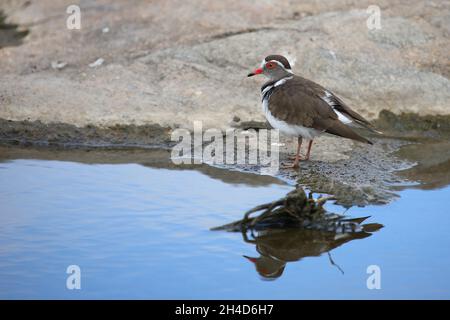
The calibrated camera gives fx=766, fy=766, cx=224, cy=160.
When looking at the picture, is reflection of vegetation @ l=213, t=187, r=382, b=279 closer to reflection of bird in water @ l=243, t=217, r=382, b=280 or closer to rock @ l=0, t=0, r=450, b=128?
reflection of bird in water @ l=243, t=217, r=382, b=280

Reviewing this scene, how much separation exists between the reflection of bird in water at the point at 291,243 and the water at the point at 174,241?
2 centimetres

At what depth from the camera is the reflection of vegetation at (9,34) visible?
11.1 metres

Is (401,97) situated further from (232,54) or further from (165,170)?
(165,170)

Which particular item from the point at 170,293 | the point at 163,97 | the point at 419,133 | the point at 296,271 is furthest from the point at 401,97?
the point at 170,293

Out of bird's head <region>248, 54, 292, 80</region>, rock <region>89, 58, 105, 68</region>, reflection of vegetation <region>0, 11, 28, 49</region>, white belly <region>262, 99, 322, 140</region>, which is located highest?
reflection of vegetation <region>0, 11, 28, 49</region>

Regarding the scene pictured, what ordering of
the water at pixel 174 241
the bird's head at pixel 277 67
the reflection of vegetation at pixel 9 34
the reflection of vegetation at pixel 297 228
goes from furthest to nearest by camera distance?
the reflection of vegetation at pixel 9 34, the bird's head at pixel 277 67, the reflection of vegetation at pixel 297 228, the water at pixel 174 241

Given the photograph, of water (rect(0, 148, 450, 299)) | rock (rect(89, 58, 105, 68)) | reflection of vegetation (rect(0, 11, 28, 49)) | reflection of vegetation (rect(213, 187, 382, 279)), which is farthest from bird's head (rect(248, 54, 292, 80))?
reflection of vegetation (rect(0, 11, 28, 49))

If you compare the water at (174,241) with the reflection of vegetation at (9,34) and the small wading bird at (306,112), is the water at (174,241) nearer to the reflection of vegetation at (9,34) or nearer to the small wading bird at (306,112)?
the small wading bird at (306,112)

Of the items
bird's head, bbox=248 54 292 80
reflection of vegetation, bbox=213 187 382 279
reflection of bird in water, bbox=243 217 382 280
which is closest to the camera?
reflection of bird in water, bbox=243 217 382 280

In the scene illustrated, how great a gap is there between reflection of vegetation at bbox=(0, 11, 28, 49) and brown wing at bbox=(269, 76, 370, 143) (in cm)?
462

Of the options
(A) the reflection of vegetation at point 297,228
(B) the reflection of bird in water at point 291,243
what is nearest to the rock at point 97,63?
(A) the reflection of vegetation at point 297,228

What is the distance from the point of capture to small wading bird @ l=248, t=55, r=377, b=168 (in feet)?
26.2

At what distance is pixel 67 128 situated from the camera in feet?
29.2

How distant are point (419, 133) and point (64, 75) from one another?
4547 mm
